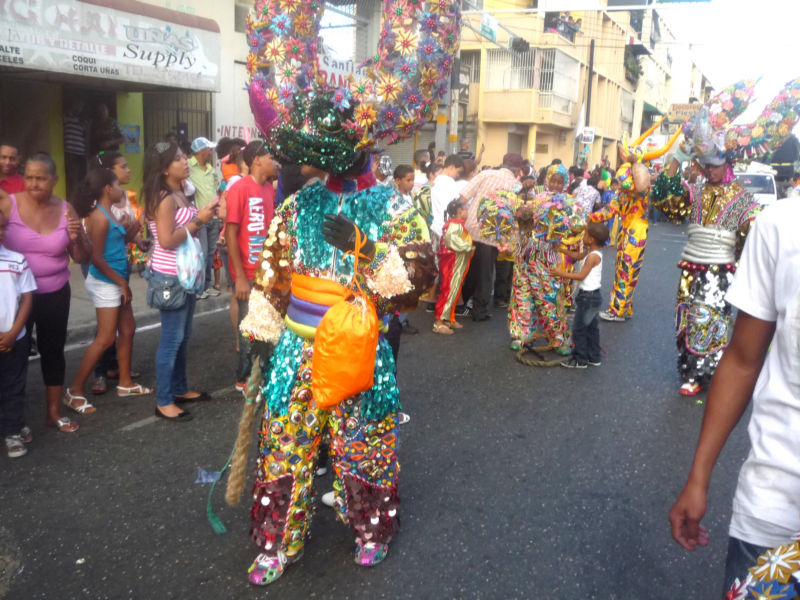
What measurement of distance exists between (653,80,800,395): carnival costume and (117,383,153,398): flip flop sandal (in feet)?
13.9

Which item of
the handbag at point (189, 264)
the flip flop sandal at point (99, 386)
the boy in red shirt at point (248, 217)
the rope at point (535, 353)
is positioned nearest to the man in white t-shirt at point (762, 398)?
the handbag at point (189, 264)

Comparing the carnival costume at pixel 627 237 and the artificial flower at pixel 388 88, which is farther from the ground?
the artificial flower at pixel 388 88

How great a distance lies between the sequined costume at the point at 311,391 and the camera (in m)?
2.77

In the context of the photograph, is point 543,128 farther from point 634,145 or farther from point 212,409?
point 212,409

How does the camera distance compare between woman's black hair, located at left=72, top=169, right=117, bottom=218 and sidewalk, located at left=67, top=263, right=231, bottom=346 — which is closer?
woman's black hair, located at left=72, top=169, right=117, bottom=218

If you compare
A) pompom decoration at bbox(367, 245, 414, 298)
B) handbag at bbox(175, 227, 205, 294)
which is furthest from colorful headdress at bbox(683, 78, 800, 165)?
handbag at bbox(175, 227, 205, 294)

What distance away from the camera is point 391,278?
277 centimetres

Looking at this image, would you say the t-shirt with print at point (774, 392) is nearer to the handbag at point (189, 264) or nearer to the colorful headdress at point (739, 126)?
the handbag at point (189, 264)

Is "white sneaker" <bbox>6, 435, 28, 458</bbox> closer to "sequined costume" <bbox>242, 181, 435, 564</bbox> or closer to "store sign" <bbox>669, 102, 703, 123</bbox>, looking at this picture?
"sequined costume" <bbox>242, 181, 435, 564</bbox>

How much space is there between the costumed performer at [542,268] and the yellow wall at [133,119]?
6541 mm

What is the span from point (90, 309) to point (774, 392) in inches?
269

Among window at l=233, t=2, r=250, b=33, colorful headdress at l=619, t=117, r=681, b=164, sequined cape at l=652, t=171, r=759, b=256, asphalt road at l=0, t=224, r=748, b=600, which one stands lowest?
asphalt road at l=0, t=224, r=748, b=600

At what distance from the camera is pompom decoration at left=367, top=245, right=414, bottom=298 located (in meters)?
2.77

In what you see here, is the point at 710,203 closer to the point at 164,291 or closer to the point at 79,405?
the point at 164,291
